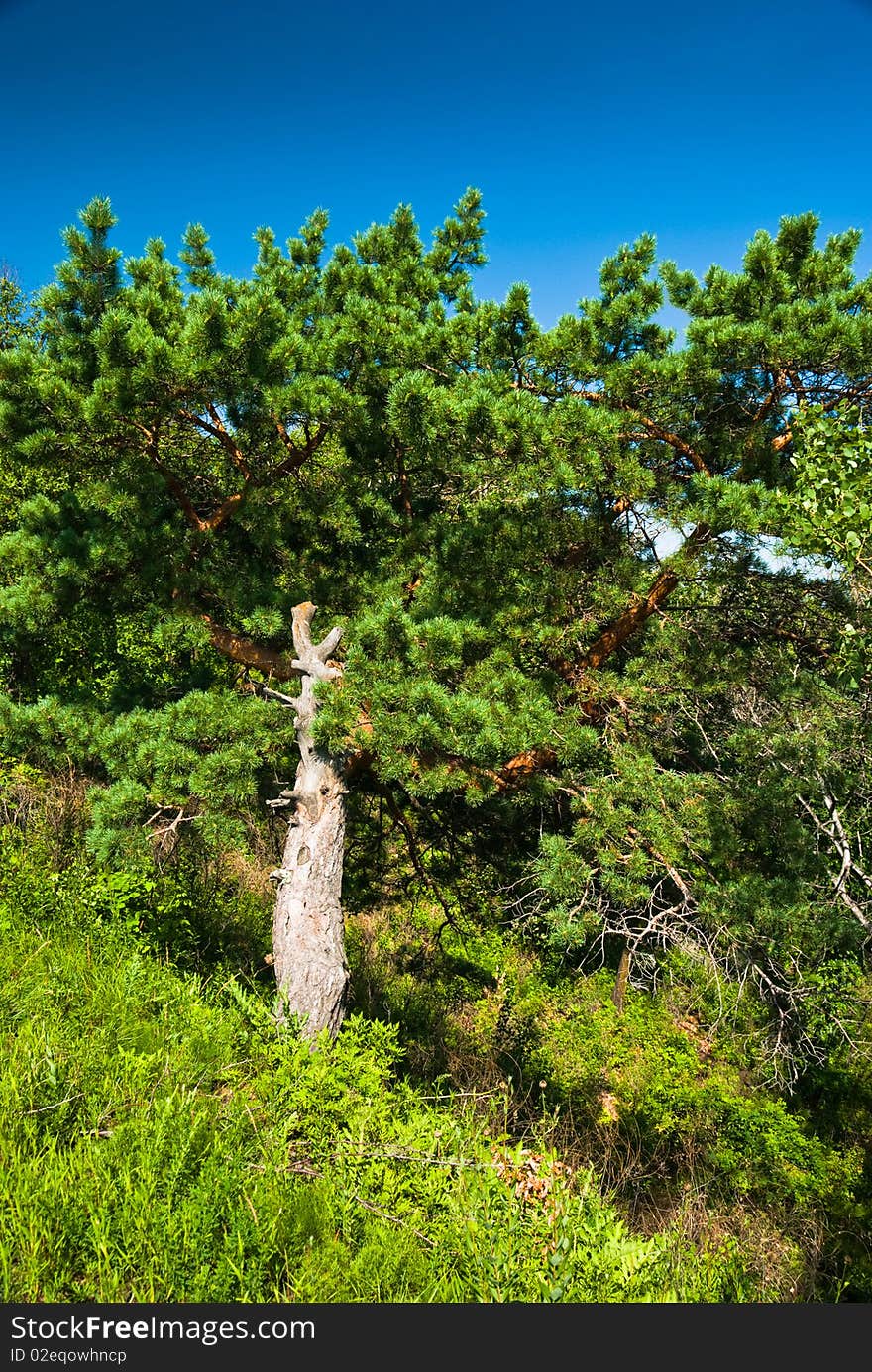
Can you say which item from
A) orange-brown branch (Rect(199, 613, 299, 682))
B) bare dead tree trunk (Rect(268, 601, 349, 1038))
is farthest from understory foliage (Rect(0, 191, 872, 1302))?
bare dead tree trunk (Rect(268, 601, 349, 1038))

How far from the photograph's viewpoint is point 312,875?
5.27 m

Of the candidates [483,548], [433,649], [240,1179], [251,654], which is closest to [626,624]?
[483,548]

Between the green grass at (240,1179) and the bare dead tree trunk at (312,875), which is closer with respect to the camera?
the green grass at (240,1179)

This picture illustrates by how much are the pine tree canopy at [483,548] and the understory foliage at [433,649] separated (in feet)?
0.10

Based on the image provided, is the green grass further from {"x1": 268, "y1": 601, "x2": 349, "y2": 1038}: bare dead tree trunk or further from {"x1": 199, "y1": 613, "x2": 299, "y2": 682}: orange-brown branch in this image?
{"x1": 199, "y1": 613, "x2": 299, "y2": 682}: orange-brown branch

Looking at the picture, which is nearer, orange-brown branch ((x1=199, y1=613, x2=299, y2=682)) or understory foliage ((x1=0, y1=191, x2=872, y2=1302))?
understory foliage ((x1=0, y1=191, x2=872, y2=1302))

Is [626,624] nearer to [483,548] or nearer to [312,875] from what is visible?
[483,548]

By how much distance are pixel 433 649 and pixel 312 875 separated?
1.95 metres

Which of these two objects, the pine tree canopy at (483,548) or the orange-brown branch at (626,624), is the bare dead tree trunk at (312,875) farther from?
the orange-brown branch at (626,624)

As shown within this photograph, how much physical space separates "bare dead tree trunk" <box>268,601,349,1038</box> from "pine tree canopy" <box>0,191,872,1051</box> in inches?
9.7

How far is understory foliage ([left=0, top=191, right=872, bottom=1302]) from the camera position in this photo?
342 cm

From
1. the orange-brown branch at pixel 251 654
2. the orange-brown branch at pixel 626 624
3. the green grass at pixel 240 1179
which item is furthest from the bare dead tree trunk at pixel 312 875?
the orange-brown branch at pixel 626 624

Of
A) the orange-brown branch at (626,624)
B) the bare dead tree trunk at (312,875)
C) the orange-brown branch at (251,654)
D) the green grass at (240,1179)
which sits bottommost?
the green grass at (240,1179)

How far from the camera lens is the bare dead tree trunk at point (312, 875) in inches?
192
